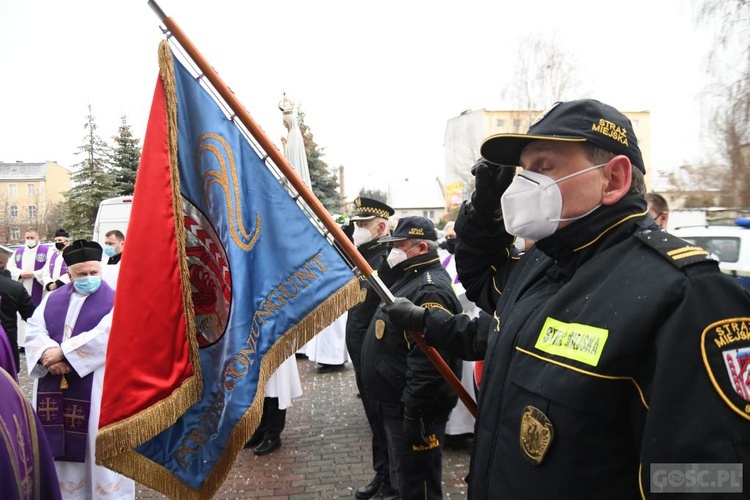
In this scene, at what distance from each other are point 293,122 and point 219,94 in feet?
8.69

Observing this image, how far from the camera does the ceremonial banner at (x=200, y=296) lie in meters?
2.38

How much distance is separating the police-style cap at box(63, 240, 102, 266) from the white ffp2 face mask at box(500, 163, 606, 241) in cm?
386


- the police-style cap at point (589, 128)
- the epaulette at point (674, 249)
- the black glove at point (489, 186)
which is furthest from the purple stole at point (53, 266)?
the epaulette at point (674, 249)

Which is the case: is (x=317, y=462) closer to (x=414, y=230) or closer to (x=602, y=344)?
(x=414, y=230)

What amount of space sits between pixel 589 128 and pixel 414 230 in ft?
7.81

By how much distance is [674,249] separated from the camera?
4.39 ft

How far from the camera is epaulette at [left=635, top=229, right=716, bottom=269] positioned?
4.15ft

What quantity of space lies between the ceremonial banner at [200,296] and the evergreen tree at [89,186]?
24.1 meters

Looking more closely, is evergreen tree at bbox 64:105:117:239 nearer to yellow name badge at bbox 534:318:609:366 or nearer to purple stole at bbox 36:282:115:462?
purple stole at bbox 36:282:115:462

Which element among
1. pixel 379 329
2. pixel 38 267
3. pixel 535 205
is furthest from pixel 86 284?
pixel 38 267

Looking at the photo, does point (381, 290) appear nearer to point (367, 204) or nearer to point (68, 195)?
point (367, 204)

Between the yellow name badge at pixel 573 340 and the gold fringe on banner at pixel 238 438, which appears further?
the gold fringe on banner at pixel 238 438

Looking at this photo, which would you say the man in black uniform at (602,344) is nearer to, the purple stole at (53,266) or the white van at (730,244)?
the white van at (730,244)

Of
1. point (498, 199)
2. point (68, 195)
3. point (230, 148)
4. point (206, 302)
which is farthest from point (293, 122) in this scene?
point (68, 195)
